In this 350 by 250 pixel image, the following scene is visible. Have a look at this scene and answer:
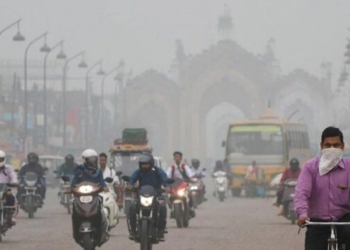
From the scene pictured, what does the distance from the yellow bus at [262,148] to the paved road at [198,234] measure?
19129 mm

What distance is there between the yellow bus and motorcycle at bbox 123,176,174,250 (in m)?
32.3

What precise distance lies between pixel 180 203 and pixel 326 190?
15039 mm

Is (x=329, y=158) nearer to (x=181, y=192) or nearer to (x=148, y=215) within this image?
(x=148, y=215)

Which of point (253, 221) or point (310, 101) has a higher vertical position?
point (310, 101)

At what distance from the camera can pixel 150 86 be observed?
122312 mm

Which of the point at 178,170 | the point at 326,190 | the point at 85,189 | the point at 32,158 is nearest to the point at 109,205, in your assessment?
the point at 85,189

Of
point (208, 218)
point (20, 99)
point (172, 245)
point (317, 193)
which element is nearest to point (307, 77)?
point (20, 99)

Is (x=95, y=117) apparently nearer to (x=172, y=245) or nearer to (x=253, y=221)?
(x=253, y=221)

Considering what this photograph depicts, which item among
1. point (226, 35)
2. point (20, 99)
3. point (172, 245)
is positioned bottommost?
point (172, 245)

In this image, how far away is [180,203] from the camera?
2472 cm

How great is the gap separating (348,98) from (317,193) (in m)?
116

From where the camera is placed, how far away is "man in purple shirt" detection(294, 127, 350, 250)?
9.65 metres

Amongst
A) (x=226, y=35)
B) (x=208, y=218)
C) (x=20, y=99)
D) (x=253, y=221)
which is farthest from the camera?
(x=226, y=35)

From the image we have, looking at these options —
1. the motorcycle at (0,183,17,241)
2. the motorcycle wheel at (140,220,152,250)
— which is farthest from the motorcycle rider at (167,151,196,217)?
the motorcycle wheel at (140,220,152,250)
